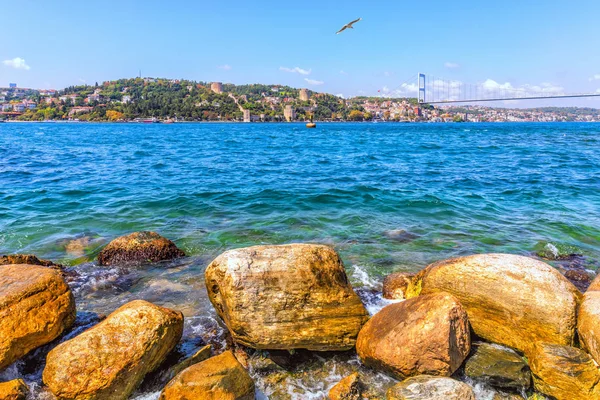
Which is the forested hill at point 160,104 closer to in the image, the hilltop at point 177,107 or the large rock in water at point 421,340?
the hilltop at point 177,107

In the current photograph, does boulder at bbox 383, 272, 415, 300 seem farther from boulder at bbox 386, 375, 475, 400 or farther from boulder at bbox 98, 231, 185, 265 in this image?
boulder at bbox 98, 231, 185, 265

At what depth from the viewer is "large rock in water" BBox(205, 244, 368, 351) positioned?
13.6ft

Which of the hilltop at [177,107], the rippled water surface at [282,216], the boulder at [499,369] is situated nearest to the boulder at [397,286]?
the rippled water surface at [282,216]

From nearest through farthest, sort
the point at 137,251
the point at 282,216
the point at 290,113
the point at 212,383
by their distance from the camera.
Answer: the point at 212,383, the point at 137,251, the point at 282,216, the point at 290,113

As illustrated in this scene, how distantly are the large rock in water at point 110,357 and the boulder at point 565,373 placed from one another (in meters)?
3.88

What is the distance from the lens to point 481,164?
74.4 feet

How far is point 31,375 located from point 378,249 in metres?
6.20

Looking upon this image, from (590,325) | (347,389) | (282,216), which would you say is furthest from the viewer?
(282,216)

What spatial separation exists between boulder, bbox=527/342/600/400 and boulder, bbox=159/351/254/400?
290 cm

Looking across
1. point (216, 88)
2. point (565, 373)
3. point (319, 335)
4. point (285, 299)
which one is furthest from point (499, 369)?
point (216, 88)

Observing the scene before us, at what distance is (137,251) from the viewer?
23.9ft

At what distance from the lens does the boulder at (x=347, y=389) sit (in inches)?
146

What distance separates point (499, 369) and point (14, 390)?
4.79 meters

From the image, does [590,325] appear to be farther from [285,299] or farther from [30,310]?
[30,310]
